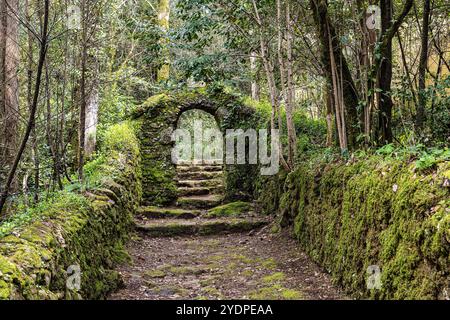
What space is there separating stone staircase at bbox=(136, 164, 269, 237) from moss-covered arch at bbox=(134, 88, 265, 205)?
1.56 feet

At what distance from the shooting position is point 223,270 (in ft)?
20.4

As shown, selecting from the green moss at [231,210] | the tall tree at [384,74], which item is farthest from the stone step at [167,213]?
the tall tree at [384,74]

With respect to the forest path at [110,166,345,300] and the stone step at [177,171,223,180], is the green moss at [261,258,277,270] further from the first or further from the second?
the stone step at [177,171,223,180]

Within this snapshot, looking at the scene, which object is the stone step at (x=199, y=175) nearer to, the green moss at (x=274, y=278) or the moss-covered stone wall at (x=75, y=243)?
the moss-covered stone wall at (x=75, y=243)

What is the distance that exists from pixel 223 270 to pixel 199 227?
2.61m

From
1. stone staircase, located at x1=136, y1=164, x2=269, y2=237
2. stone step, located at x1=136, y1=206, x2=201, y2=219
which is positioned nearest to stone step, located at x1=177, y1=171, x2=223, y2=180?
stone staircase, located at x1=136, y1=164, x2=269, y2=237

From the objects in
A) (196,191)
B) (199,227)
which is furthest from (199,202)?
(199,227)

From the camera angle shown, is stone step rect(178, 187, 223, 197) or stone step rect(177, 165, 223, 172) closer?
stone step rect(178, 187, 223, 197)

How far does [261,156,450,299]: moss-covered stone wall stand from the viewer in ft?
9.50

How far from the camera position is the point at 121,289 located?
5258mm

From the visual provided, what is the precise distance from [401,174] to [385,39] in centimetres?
206

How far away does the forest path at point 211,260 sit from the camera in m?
5.17
